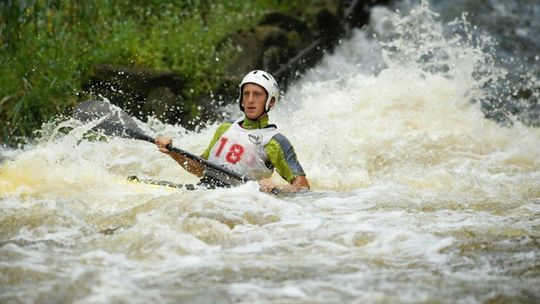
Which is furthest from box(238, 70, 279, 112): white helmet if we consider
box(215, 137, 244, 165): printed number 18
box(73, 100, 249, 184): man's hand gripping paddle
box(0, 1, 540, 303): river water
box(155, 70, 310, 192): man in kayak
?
box(0, 1, 540, 303): river water

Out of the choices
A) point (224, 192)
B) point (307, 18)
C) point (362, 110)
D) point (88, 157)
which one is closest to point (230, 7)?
point (307, 18)

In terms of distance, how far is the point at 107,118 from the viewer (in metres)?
5.73

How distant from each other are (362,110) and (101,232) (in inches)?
219

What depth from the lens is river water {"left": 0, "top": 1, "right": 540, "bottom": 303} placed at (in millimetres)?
3232

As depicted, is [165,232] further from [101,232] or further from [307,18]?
[307,18]

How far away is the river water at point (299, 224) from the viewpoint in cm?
323

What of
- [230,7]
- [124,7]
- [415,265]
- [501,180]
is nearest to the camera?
[415,265]

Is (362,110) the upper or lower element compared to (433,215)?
upper

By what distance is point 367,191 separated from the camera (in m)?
5.45

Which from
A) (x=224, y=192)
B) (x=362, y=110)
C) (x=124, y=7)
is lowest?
(x=224, y=192)

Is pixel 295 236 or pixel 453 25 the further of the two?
pixel 453 25

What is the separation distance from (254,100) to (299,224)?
1426 mm

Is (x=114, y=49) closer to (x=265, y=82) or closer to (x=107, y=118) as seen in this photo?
(x=107, y=118)

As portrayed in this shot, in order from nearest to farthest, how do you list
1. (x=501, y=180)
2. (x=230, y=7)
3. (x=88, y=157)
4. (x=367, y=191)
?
(x=367, y=191)
(x=501, y=180)
(x=88, y=157)
(x=230, y=7)
